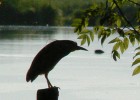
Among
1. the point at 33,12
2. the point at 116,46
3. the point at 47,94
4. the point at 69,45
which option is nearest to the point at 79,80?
the point at 69,45

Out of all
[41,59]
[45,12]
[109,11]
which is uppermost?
[45,12]

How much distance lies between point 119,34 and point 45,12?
381 feet

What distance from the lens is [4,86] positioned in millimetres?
37031

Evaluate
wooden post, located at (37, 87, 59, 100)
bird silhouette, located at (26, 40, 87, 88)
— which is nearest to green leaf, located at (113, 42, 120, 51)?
wooden post, located at (37, 87, 59, 100)

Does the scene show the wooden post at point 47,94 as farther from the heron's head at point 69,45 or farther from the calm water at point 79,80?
the calm water at point 79,80

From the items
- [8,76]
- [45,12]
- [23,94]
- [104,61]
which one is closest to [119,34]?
[23,94]

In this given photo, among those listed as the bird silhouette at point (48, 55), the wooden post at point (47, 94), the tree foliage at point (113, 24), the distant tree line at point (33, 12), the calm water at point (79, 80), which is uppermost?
the distant tree line at point (33, 12)

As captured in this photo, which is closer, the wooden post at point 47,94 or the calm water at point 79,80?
the wooden post at point 47,94

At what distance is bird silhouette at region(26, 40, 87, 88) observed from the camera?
11.8 feet

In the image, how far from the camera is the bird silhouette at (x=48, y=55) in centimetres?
361

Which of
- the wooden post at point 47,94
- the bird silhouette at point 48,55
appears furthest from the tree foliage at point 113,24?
the bird silhouette at point 48,55

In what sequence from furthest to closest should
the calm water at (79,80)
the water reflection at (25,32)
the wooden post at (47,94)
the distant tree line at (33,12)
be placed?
the distant tree line at (33,12) → the water reflection at (25,32) → the calm water at (79,80) → the wooden post at (47,94)

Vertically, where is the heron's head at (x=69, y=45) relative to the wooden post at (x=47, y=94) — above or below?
above

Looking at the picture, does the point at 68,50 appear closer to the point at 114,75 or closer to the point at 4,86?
the point at 4,86
